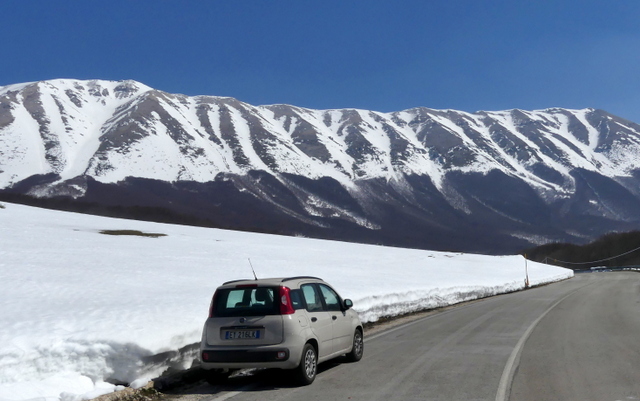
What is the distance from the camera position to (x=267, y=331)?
9234 mm

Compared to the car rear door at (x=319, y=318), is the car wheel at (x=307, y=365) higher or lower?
lower

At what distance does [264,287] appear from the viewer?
379 inches

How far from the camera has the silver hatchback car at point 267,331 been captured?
30.1 feet

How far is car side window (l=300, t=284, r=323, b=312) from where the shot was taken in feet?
33.3

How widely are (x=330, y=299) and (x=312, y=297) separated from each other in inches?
29.0

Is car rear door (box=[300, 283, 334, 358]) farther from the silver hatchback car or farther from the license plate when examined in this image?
the license plate

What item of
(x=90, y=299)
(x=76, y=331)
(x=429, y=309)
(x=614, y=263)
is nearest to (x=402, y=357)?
(x=76, y=331)

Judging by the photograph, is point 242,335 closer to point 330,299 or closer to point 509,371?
point 330,299

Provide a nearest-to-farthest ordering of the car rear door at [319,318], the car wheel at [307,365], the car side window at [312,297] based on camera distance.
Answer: the car wheel at [307,365]
the car rear door at [319,318]
the car side window at [312,297]

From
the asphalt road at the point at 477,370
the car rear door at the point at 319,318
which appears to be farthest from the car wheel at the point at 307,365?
the car rear door at the point at 319,318

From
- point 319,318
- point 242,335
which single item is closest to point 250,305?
point 242,335

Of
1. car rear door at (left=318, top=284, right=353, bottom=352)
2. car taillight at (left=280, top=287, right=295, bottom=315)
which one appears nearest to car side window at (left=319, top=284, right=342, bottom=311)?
car rear door at (left=318, top=284, right=353, bottom=352)

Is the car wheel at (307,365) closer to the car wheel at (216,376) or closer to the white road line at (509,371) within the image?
the car wheel at (216,376)

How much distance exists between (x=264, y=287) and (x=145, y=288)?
1134cm
